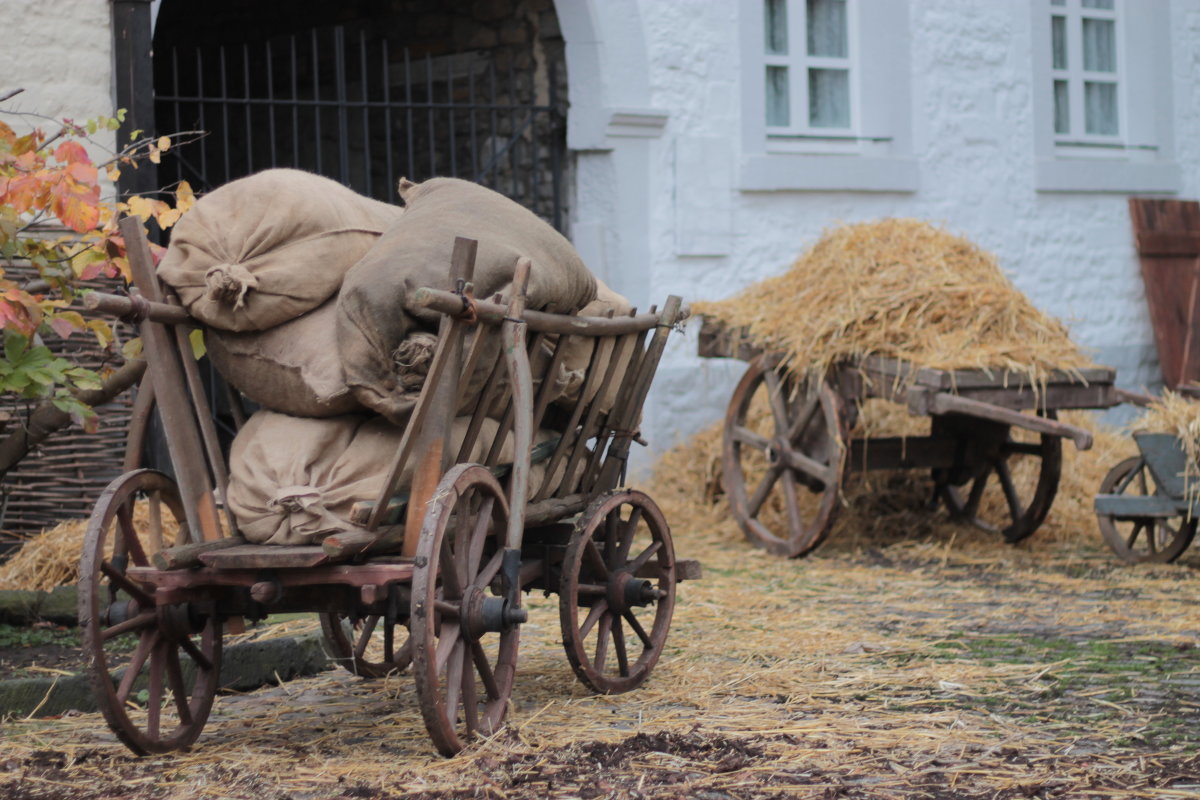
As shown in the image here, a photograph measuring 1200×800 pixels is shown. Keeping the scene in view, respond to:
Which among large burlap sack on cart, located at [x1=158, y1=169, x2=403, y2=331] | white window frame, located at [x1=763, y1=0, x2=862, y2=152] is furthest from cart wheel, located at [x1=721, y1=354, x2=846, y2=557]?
large burlap sack on cart, located at [x1=158, y1=169, x2=403, y2=331]

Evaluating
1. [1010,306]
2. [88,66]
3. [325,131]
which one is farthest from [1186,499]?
[325,131]

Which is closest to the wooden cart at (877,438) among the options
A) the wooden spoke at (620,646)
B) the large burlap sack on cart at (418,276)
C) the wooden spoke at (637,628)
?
the wooden spoke at (637,628)

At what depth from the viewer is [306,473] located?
358 centimetres

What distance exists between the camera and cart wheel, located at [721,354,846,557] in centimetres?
692

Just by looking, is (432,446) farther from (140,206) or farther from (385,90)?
(385,90)

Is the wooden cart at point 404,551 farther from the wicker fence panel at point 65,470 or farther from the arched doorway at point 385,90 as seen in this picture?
the arched doorway at point 385,90

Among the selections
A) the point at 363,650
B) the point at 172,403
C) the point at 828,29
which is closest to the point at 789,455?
the point at 363,650

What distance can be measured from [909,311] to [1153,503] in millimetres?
1339

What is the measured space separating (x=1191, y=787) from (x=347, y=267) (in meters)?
2.33

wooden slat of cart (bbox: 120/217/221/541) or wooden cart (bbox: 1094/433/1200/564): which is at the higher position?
wooden slat of cart (bbox: 120/217/221/541)

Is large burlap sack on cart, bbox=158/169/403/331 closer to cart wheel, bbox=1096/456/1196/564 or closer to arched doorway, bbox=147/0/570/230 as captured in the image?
arched doorway, bbox=147/0/570/230

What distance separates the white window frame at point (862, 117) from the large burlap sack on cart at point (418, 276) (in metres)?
5.48

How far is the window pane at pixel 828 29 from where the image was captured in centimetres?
965

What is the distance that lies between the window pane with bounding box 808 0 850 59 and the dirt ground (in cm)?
475
